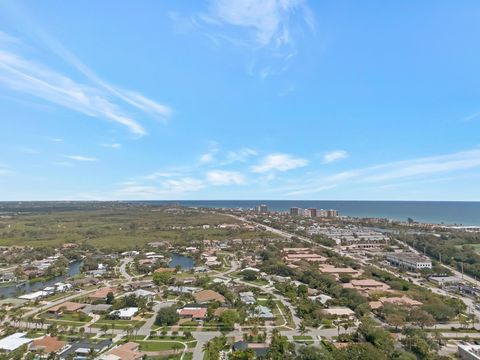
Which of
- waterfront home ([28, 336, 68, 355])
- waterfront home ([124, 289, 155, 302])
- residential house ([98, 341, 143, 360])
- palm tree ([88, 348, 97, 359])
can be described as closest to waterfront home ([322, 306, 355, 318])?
residential house ([98, 341, 143, 360])

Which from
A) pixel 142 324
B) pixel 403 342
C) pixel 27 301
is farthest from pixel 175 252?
pixel 403 342

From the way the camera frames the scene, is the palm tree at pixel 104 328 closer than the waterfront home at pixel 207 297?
Yes

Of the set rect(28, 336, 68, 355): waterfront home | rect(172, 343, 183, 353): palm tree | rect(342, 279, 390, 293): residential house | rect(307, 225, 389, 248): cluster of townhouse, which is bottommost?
rect(172, 343, 183, 353): palm tree

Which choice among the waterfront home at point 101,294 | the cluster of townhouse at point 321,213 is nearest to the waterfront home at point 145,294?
the waterfront home at point 101,294

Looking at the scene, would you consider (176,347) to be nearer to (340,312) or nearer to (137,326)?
(137,326)

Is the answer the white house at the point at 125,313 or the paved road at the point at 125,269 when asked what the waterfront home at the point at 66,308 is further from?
the paved road at the point at 125,269

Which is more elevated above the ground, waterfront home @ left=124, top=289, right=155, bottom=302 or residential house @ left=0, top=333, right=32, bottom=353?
waterfront home @ left=124, top=289, right=155, bottom=302

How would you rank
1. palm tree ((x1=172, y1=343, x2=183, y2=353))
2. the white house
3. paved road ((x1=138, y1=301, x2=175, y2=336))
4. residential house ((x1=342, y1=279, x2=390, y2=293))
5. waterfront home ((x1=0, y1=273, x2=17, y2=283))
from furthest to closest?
1. waterfront home ((x1=0, y1=273, x2=17, y2=283))
2. residential house ((x1=342, y1=279, x2=390, y2=293))
3. the white house
4. paved road ((x1=138, y1=301, x2=175, y2=336))
5. palm tree ((x1=172, y1=343, x2=183, y2=353))

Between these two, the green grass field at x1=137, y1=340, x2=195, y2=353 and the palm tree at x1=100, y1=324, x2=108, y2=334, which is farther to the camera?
the palm tree at x1=100, y1=324, x2=108, y2=334

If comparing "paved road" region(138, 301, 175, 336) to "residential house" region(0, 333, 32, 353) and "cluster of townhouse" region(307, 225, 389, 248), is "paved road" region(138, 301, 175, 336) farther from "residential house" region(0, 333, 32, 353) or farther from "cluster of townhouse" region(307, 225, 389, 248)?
"cluster of townhouse" region(307, 225, 389, 248)

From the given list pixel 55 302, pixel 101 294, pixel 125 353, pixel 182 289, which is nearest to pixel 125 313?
pixel 101 294

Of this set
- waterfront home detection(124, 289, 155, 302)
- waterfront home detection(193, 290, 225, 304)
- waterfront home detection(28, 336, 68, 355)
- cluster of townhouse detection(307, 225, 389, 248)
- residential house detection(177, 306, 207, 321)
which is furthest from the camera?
cluster of townhouse detection(307, 225, 389, 248)
